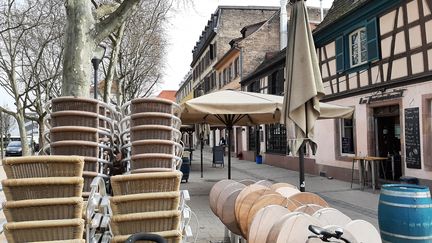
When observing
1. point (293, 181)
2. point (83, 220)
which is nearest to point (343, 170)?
point (293, 181)

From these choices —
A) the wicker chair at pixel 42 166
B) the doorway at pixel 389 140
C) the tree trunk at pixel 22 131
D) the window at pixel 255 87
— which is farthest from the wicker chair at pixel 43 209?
the window at pixel 255 87

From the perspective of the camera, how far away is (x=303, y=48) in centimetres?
455

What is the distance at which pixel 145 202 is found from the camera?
3066 millimetres

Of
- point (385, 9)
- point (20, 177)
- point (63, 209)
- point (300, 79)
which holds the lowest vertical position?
point (63, 209)

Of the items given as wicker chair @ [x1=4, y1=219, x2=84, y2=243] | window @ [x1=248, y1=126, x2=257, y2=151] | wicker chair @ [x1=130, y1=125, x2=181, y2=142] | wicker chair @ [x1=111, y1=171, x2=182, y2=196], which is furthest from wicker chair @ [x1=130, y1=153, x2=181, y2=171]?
window @ [x1=248, y1=126, x2=257, y2=151]

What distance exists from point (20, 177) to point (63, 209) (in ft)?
1.31

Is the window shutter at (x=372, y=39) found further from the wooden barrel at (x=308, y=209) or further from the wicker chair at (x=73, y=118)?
the wicker chair at (x=73, y=118)

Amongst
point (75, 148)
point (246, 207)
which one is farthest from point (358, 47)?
point (75, 148)

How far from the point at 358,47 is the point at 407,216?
9.52 meters

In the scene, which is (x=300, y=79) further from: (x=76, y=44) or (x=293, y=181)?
(x=293, y=181)

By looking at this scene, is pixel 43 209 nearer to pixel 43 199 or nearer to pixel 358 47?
pixel 43 199

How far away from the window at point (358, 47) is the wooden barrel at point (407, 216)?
28.4ft

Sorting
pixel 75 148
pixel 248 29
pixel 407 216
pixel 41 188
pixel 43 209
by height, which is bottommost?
pixel 407 216

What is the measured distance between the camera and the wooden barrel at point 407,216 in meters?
4.34
